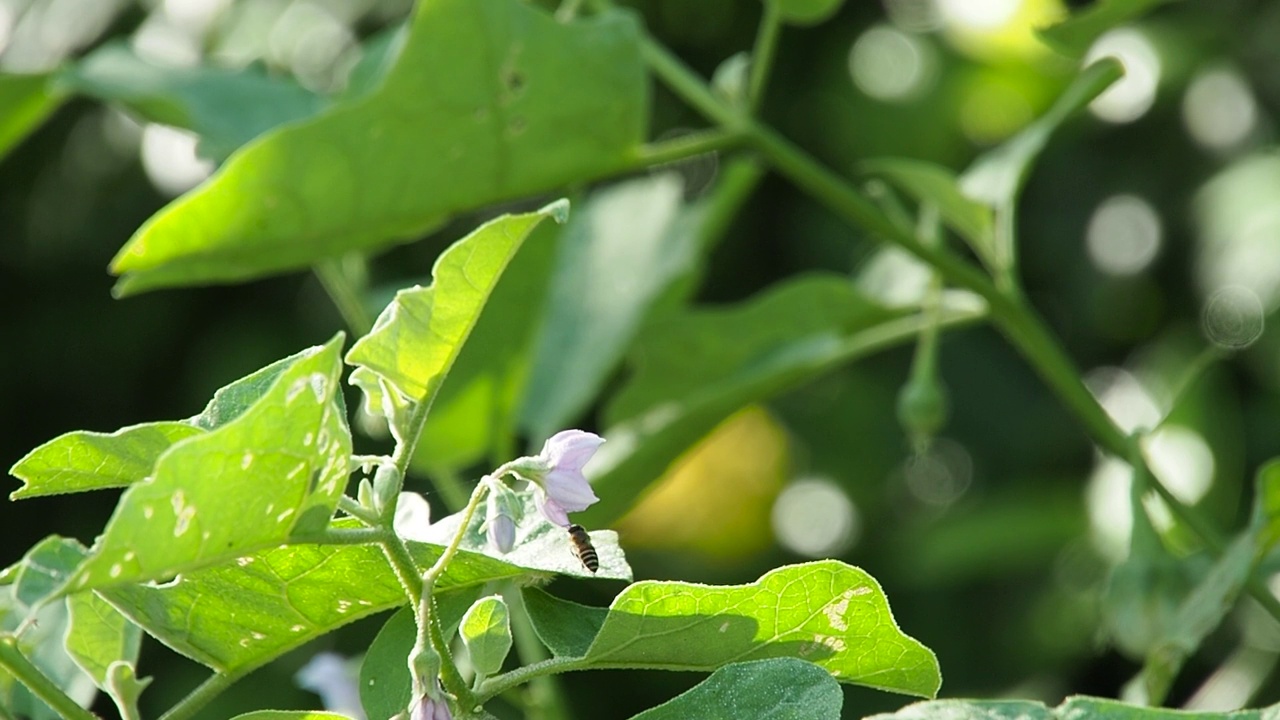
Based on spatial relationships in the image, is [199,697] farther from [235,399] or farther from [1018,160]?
[1018,160]

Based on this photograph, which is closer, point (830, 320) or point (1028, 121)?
point (830, 320)

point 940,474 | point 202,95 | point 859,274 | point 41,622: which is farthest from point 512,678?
point 940,474

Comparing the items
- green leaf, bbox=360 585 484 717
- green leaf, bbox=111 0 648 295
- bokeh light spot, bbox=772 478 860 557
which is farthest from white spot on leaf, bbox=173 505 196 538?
Answer: bokeh light spot, bbox=772 478 860 557

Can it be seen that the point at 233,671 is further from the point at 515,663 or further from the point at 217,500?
the point at 515,663

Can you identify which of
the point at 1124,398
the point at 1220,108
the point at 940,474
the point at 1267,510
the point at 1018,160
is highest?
the point at 1018,160

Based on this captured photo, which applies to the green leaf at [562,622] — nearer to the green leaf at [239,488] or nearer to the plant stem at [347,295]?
the green leaf at [239,488]

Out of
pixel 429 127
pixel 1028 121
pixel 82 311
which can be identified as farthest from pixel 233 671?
pixel 82 311
